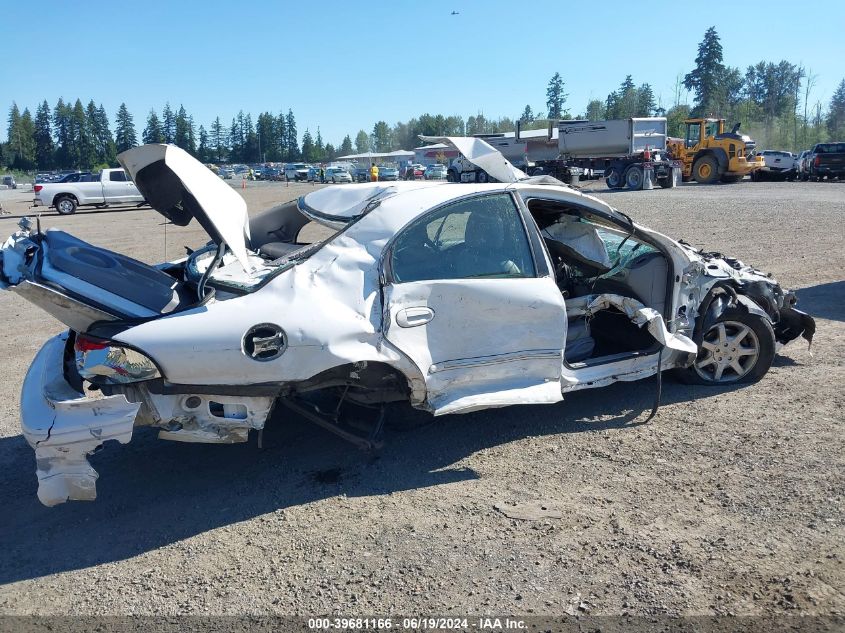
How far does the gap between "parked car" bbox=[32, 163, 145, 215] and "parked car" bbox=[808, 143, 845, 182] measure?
101ft

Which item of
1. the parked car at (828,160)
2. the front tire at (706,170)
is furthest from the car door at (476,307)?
the parked car at (828,160)

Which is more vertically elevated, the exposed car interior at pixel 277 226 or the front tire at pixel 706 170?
the front tire at pixel 706 170

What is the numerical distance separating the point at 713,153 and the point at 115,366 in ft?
105

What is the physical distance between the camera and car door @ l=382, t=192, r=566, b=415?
13.2 feet

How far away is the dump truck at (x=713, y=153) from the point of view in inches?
1200

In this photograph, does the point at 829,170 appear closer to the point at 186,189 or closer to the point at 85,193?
the point at 85,193

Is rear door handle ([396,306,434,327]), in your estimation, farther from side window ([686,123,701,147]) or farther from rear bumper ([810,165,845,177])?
rear bumper ([810,165,845,177])

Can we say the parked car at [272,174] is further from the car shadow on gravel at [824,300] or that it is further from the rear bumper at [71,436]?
the rear bumper at [71,436]

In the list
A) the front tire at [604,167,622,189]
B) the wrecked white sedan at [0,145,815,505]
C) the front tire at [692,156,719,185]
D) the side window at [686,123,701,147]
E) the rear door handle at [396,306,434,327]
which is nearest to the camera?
the wrecked white sedan at [0,145,815,505]

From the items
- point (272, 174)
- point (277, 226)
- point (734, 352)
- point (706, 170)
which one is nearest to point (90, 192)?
point (706, 170)

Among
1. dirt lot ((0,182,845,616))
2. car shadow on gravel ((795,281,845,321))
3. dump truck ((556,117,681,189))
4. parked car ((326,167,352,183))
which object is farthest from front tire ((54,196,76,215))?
parked car ((326,167,352,183))

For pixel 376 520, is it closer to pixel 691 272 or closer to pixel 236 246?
pixel 236 246

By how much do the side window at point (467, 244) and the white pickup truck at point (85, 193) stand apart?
27.0 m

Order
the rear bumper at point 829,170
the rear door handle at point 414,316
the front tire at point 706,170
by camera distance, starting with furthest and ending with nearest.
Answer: the rear bumper at point 829,170
the front tire at point 706,170
the rear door handle at point 414,316
